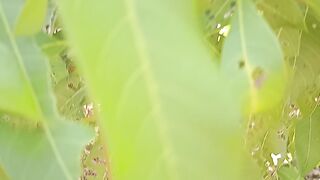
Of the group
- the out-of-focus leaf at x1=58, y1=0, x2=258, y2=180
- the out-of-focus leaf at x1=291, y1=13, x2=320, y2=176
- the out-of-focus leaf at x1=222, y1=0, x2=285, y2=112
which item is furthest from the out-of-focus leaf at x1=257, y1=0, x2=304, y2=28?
the out-of-focus leaf at x1=58, y1=0, x2=258, y2=180

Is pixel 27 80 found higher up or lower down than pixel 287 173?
higher up

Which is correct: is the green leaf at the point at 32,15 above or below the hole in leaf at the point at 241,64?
above

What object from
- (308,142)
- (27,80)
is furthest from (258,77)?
(308,142)

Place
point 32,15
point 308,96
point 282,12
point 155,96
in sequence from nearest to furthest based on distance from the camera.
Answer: point 155,96, point 32,15, point 282,12, point 308,96

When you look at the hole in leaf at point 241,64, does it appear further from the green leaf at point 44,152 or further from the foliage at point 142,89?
the green leaf at point 44,152

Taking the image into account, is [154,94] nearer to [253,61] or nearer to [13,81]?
[13,81]

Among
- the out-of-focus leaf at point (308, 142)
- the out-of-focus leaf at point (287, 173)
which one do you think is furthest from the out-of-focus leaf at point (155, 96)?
the out-of-focus leaf at point (287, 173)

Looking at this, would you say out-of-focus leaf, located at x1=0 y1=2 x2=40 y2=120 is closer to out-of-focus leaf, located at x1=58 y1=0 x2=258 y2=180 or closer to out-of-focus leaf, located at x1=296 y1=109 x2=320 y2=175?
out-of-focus leaf, located at x1=58 y1=0 x2=258 y2=180
